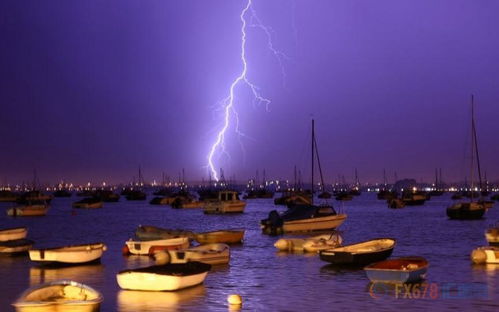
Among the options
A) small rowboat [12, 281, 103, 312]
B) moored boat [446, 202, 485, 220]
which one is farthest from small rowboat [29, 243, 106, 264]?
moored boat [446, 202, 485, 220]

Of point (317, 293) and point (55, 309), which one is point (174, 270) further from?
point (55, 309)

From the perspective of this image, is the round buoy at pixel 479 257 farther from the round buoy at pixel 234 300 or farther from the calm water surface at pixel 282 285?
the round buoy at pixel 234 300

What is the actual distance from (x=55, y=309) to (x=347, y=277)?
1493 centimetres

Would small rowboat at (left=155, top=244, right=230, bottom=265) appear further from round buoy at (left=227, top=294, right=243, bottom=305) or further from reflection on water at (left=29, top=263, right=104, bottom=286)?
round buoy at (left=227, top=294, right=243, bottom=305)

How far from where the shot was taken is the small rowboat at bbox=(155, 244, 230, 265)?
31.9 m

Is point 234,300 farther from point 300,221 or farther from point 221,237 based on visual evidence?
point 300,221

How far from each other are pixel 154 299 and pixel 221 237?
21535mm

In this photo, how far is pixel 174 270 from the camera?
2577 cm

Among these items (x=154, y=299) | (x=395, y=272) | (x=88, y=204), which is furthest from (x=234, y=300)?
(x=88, y=204)

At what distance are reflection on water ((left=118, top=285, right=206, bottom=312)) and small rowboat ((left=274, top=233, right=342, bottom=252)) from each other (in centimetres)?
1441

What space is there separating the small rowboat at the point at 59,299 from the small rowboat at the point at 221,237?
76.0 feet

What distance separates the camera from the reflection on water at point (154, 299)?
73.5 feet

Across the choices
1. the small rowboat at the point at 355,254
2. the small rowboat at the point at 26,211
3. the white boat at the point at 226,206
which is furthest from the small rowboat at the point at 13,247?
the small rowboat at the point at 26,211

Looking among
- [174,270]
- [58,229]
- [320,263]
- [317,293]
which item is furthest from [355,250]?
[58,229]
